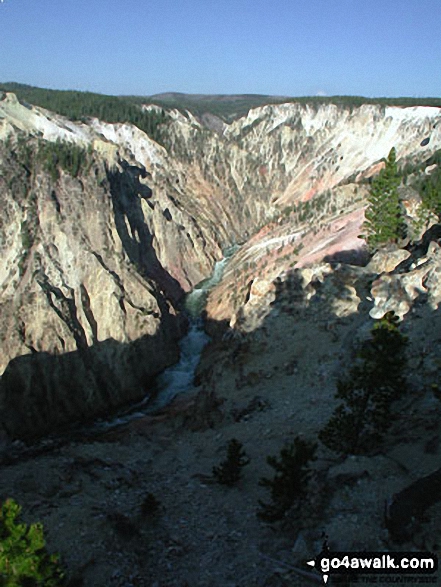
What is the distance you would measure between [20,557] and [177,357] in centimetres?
3559

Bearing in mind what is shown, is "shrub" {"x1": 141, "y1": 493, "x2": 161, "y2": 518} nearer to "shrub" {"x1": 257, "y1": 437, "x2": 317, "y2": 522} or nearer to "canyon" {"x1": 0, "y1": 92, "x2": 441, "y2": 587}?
"canyon" {"x1": 0, "y1": 92, "x2": 441, "y2": 587}

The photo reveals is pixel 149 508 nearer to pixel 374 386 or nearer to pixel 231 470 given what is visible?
pixel 231 470

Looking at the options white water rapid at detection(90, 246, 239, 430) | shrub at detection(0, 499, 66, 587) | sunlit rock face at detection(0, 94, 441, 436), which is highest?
sunlit rock face at detection(0, 94, 441, 436)

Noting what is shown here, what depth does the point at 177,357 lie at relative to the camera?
43719 mm

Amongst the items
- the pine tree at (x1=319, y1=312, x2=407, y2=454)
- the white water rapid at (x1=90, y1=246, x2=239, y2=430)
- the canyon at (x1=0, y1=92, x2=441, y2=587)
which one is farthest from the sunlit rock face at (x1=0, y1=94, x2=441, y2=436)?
the pine tree at (x1=319, y1=312, x2=407, y2=454)

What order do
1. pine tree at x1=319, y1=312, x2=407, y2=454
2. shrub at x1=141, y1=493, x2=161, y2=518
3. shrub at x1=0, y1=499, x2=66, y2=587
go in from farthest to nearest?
shrub at x1=141, y1=493, x2=161, y2=518, pine tree at x1=319, y1=312, x2=407, y2=454, shrub at x1=0, y1=499, x2=66, y2=587

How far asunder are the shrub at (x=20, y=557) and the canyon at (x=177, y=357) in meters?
3.15

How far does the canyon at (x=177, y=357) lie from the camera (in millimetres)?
12633

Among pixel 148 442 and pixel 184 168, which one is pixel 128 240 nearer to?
pixel 148 442

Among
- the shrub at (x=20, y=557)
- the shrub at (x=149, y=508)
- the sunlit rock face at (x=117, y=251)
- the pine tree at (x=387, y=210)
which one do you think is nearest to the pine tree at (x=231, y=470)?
the shrub at (x=149, y=508)

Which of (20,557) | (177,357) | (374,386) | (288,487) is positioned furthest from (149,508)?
(177,357)

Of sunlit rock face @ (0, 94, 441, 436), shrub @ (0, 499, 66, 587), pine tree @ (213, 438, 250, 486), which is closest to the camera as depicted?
shrub @ (0, 499, 66, 587)

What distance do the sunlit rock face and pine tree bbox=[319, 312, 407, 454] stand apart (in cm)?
1592

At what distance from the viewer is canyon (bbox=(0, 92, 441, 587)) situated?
41.4 ft
